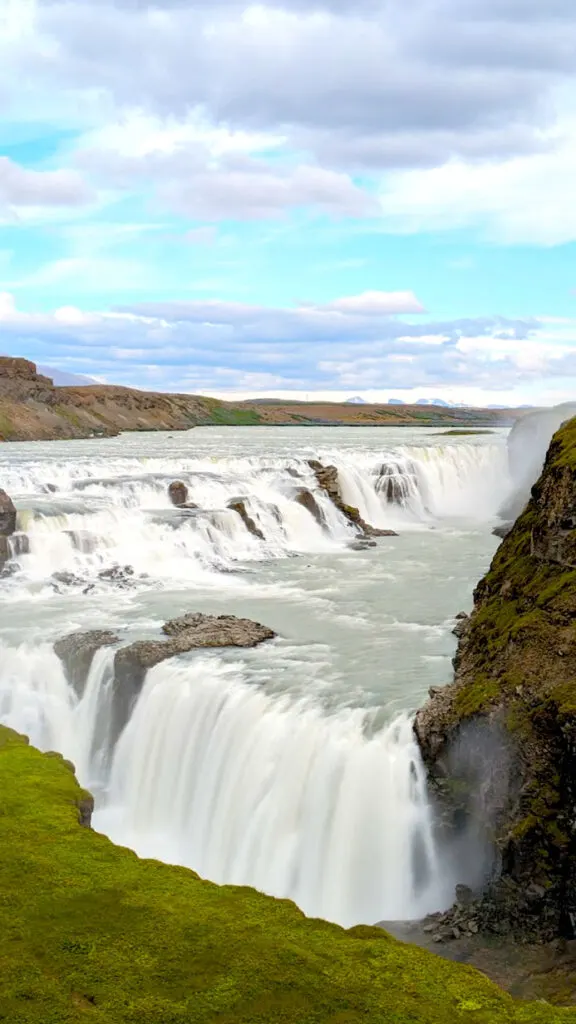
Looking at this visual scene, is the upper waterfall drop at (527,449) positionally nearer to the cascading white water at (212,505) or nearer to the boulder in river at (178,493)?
the cascading white water at (212,505)

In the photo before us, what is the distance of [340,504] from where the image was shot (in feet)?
153

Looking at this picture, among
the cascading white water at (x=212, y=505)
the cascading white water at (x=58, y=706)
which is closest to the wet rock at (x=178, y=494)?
the cascading white water at (x=212, y=505)

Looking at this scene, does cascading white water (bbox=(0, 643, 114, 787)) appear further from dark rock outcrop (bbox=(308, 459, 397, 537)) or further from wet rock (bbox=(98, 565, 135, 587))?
dark rock outcrop (bbox=(308, 459, 397, 537))

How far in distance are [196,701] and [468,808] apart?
265 inches

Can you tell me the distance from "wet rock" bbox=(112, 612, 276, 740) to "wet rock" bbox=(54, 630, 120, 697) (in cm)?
96

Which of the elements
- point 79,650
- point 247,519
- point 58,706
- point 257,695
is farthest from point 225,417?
point 257,695

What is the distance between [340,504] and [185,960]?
128ft

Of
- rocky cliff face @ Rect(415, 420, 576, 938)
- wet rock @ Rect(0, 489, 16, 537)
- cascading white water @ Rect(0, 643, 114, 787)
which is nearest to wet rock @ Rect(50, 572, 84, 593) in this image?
wet rock @ Rect(0, 489, 16, 537)

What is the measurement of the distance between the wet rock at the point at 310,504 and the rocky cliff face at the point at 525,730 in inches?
1085

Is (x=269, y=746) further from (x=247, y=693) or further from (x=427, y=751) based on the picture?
(x=427, y=751)

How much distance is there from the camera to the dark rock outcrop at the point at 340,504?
45.3 metres

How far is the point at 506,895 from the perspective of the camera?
40.0 ft

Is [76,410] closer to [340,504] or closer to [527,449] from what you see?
[527,449]

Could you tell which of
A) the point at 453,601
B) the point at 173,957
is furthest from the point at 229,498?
the point at 173,957
